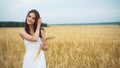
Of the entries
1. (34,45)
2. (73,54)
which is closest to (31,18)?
(34,45)

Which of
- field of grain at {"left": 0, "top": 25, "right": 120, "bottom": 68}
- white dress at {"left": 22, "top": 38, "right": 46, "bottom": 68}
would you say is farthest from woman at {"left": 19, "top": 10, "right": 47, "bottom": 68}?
field of grain at {"left": 0, "top": 25, "right": 120, "bottom": 68}

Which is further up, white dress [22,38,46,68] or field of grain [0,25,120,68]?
white dress [22,38,46,68]

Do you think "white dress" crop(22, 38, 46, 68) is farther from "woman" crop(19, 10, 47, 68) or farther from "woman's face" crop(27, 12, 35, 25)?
"woman's face" crop(27, 12, 35, 25)

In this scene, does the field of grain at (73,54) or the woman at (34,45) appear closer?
the woman at (34,45)

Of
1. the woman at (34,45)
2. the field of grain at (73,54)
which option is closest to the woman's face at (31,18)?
the woman at (34,45)

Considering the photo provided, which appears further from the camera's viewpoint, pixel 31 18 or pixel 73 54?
pixel 73 54

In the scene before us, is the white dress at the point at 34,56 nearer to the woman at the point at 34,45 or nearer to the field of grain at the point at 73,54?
the woman at the point at 34,45

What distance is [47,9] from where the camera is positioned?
2986 mm

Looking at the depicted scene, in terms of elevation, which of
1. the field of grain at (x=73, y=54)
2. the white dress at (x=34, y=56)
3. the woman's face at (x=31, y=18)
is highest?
the woman's face at (x=31, y=18)

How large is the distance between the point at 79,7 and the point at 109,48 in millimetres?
644

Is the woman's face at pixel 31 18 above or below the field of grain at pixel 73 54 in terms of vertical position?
above

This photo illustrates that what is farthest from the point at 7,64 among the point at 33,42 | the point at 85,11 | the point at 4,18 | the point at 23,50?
the point at 85,11

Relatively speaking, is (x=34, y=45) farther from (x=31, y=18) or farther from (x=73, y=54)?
(x=73, y=54)

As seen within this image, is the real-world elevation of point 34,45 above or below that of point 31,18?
below
